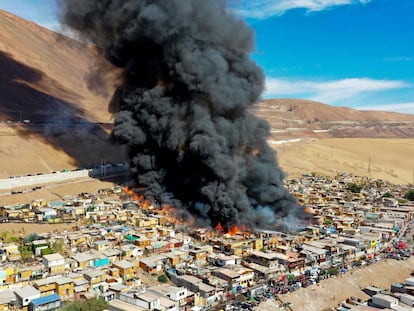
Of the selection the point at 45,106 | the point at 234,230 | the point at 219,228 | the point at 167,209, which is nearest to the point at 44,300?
the point at 219,228

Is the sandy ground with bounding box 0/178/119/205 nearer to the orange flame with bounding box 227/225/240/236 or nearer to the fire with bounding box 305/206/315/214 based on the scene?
the orange flame with bounding box 227/225/240/236

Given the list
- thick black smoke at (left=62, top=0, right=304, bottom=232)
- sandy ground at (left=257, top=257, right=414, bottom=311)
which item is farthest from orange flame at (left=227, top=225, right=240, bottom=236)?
sandy ground at (left=257, top=257, right=414, bottom=311)

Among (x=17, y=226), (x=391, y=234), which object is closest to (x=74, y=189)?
(x=17, y=226)

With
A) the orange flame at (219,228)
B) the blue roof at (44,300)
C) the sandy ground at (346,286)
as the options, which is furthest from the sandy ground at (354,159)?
the blue roof at (44,300)

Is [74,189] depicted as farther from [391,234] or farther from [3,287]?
[391,234]

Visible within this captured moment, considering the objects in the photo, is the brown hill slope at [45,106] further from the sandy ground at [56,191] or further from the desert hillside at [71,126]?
the sandy ground at [56,191]
